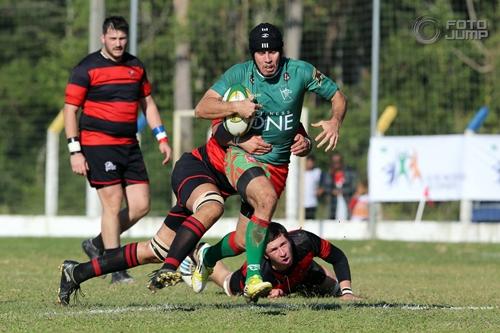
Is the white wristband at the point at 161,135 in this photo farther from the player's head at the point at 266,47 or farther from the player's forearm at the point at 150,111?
the player's head at the point at 266,47

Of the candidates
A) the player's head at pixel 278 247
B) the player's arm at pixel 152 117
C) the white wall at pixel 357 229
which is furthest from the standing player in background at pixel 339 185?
the player's head at pixel 278 247

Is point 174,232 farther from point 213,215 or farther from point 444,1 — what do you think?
point 444,1

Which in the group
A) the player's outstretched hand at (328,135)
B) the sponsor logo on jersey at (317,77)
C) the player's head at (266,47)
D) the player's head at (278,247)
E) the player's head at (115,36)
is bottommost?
the player's head at (278,247)

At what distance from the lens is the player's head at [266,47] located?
8.05 m

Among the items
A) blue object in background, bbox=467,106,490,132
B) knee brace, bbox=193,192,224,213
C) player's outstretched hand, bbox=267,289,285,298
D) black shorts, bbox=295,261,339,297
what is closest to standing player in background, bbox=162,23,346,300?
knee brace, bbox=193,192,224,213

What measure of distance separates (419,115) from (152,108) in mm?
11067

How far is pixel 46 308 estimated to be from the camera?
8.17 meters

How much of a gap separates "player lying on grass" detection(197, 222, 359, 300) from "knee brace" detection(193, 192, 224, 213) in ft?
2.34

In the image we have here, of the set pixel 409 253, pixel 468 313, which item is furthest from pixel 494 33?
pixel 468 313

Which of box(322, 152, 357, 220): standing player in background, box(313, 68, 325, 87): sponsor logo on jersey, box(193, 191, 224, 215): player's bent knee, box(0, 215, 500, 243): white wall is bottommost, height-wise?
box(0, 215, 500, 243): white wall

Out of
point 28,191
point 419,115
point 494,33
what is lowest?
point 28,191

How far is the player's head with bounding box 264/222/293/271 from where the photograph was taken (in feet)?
28.6

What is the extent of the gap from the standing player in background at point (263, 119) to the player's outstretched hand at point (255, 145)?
0.03 metres

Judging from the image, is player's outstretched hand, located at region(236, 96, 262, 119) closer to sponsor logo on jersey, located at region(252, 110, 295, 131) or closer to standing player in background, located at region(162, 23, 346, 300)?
standing player in background, located at region(162, 23, 346, 300)
